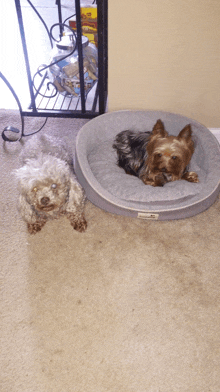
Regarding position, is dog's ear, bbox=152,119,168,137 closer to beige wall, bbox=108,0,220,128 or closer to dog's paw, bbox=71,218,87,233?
beige wall, bbox=108,0,220,128

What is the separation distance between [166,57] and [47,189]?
1452 millimetres

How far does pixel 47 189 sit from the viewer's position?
6.31 ft

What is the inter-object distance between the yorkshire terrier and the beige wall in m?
0.41

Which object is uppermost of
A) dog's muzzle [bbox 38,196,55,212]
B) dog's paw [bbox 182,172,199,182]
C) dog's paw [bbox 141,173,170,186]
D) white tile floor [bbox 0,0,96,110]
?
white tile floor [bbox 0,0,96,110]

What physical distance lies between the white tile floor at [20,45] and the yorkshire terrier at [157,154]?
1.30 meters

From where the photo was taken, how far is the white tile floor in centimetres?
350

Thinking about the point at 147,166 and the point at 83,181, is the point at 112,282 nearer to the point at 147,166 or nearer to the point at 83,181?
the point at 83,181

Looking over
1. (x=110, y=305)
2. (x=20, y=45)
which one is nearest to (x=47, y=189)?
(x=110, y=305)

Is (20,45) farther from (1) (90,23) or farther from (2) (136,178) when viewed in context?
(2) (136,178)

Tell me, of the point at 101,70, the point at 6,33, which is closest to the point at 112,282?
the point at 101,70

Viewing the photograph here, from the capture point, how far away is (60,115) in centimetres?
273

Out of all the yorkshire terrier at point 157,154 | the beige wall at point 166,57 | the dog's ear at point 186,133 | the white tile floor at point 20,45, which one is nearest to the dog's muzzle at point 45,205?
the yorkshire terrier at point 157,154

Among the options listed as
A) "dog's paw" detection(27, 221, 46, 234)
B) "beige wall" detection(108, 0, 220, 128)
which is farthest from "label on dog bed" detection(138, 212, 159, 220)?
"beige wall" detection(108, 0, 220, 128)

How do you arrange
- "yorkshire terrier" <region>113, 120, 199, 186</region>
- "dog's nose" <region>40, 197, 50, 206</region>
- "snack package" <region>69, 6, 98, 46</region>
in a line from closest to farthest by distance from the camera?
1. "dog's nose" <region>40, 197, 50, 206</region>
2. "yorkshire terrier" <region>113, 120, 199, 186</region>
3. "snack package" <region>69, 6, 98, 46</region>
